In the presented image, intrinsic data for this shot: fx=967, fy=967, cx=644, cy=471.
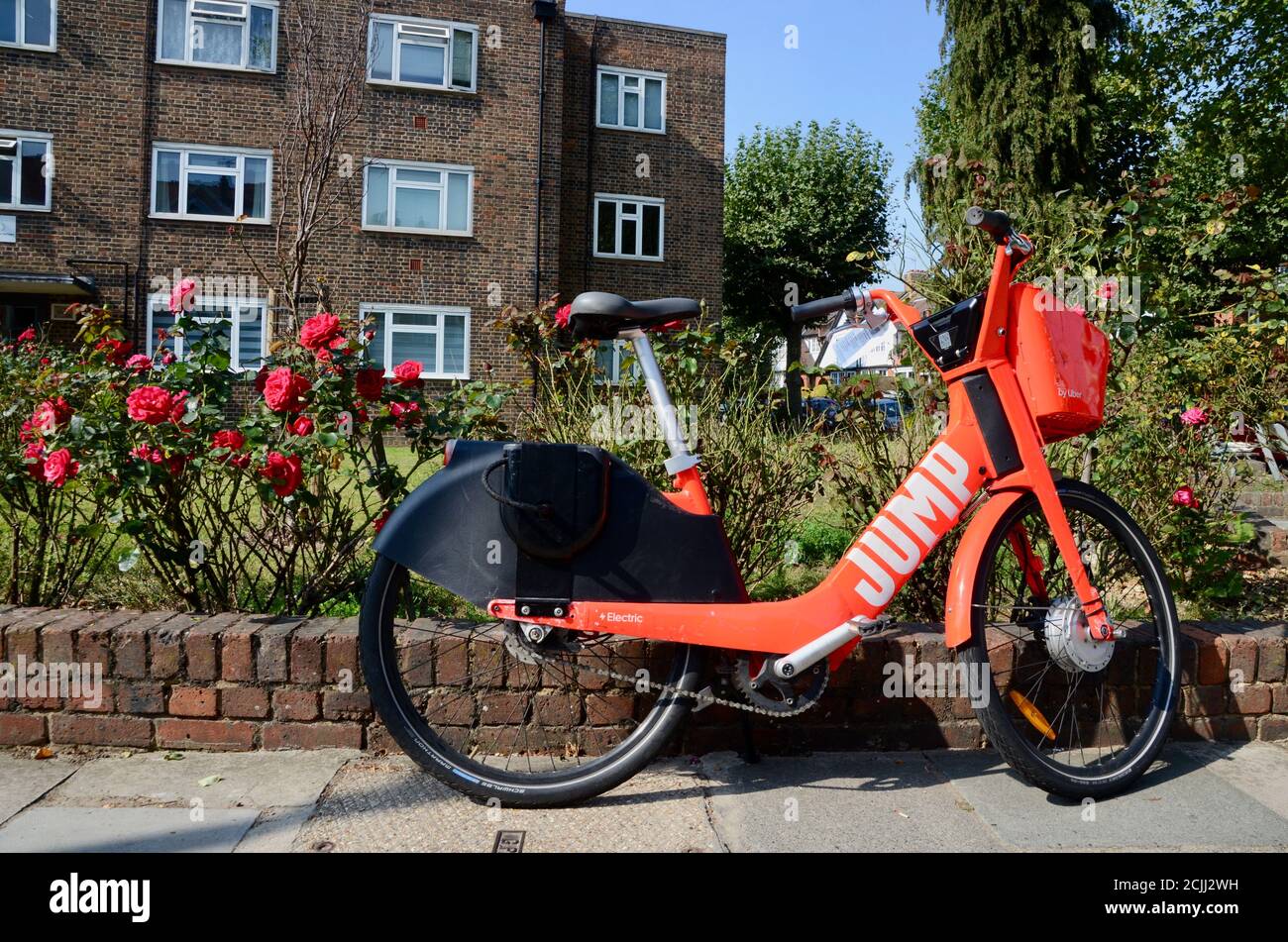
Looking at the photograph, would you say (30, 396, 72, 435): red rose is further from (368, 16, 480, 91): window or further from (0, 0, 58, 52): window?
(0, 0, 58, 52): window

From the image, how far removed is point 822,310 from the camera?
123 inches

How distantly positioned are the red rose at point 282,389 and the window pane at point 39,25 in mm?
19157

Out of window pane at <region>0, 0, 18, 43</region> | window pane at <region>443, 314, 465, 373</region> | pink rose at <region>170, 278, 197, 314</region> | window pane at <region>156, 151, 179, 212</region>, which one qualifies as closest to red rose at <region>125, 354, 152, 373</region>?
pink rose at <region>170, 278, 197, 314</region>

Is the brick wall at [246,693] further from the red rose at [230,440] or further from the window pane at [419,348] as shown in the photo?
the window pane at [419,348]

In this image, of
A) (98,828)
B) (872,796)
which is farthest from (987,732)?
(98,828)

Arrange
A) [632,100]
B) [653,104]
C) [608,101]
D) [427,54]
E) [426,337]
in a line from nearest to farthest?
[427,54] < [426,337] < [608,101] < [632,100] < [653,104]

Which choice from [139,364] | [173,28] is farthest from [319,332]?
[173,28]

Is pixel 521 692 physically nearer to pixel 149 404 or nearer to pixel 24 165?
pixel 149 404

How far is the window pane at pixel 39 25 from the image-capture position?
58.4 feet

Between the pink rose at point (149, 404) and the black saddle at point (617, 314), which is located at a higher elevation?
the black saddle at point (617, 314)

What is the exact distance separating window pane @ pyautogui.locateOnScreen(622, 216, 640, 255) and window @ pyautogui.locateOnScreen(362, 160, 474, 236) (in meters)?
3.64

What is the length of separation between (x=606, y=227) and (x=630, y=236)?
0.57 meters

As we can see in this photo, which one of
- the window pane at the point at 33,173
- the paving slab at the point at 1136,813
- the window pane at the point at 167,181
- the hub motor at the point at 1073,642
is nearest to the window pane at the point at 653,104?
the window pane at the point at 167,181

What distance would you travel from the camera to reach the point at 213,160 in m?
18.5
